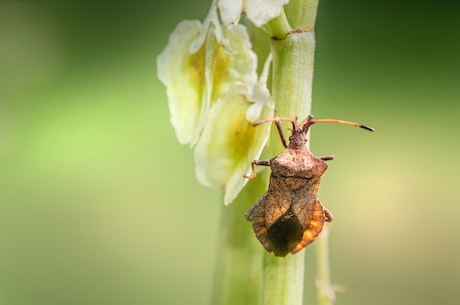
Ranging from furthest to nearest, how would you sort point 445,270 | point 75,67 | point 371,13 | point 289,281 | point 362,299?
1. point 371,13
2. point 75,67
3. point 445,270
4. point 362,299
5. point 289,281

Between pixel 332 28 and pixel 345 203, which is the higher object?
pixel 332 28

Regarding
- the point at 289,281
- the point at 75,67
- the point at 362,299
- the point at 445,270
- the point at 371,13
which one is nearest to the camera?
the point at 289,281

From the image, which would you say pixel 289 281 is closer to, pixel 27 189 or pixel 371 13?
pixel 27 189

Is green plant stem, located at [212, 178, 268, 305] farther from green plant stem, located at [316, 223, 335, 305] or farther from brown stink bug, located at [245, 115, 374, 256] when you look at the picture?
green plant stem, located at [316, 223, 335, 305]

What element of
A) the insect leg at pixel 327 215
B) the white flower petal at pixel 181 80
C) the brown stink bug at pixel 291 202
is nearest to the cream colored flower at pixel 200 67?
the white flower petal at pixel 181 80

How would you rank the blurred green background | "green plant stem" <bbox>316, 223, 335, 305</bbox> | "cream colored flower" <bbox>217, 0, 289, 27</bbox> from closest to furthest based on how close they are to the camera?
"cream colored flower" <bbox>217, 0, 289, 27</bbox>, "green plant stem" <bbox>316, 223, 335, 305</bbox>, the blurred green background

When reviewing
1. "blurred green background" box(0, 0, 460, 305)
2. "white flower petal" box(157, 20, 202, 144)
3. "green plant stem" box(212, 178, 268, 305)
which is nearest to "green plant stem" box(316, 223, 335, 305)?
"green plant stem" box(212, 178, 268, 305)

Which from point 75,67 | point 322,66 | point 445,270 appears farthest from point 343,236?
Result: point 75,67
